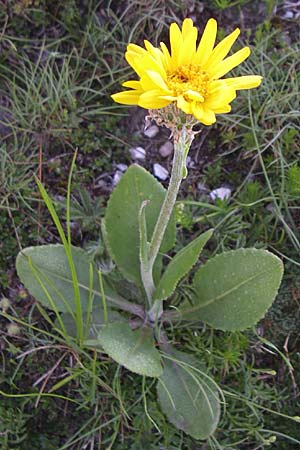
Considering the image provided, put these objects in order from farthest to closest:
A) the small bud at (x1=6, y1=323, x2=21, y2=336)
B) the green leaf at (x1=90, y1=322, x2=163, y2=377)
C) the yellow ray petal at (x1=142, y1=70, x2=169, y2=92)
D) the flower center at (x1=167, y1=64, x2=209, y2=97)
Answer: the small bud at (x1=6, y1=323, x2=21, y2=336)
the green leaf at (x1=90, y1=322, x2=163, y2=377)
the flower center at (x1=167, y1=64, x2=209, y2=97)
the yellow ray petal at (x1=142, y1=70, x2=169, y2=92)

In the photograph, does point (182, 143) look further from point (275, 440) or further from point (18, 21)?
point (18, 21)

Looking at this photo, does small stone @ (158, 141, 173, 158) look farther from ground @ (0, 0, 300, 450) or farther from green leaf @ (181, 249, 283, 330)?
green leaf @ (181, 249, 283, 330)

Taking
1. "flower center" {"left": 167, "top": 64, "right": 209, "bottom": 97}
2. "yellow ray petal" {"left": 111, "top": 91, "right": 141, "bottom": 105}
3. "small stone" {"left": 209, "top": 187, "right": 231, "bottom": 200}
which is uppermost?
"flower center" {"left": 167, "top": 64, "right": 209, "bottom": 97}

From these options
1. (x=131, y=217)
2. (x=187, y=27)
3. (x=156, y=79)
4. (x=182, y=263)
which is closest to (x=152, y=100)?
(x=156, y=79)

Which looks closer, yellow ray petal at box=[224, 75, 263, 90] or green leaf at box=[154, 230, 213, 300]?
yellow ray petal at box=[224, 75, 263, 90]

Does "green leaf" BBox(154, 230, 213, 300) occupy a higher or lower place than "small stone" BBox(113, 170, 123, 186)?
higher

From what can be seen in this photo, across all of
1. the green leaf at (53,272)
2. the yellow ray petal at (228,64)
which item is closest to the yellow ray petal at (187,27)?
the yellow ray petal at (228,64)

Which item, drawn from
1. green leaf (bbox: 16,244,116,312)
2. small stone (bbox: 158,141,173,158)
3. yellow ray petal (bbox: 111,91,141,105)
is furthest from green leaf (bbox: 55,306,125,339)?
yellow ray petal (bbox: 111,91,141,105)
